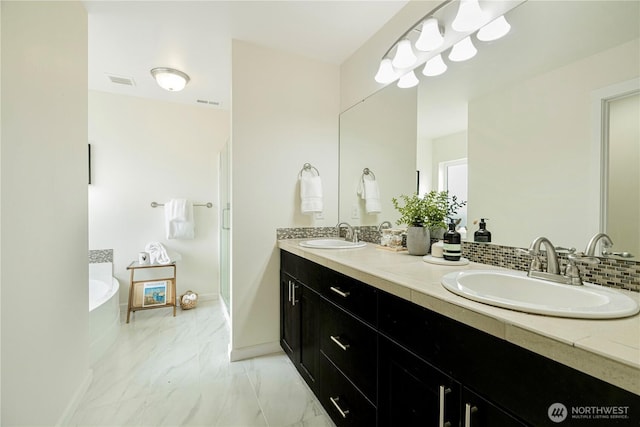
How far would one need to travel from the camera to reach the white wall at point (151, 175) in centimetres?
Result: 304

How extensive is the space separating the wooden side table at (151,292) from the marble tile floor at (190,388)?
0.44m

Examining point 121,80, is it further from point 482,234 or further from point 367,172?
point 482,234

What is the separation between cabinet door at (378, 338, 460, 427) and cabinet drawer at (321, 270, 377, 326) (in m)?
0.13

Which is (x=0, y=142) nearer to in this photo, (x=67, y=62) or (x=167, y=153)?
(x=67, y=62)

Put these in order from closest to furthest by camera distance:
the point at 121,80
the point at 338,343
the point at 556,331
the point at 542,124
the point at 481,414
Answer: the point at 556,331 < the point at 481,414 < the point at 542,124 < the point at 338,343 < the point at 121,80

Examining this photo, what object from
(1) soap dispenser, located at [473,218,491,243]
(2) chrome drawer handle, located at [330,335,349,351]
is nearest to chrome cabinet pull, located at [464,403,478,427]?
(2) chrome drawer handle, located at [330,335,349,351]

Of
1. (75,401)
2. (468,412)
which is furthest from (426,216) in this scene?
(75,401)

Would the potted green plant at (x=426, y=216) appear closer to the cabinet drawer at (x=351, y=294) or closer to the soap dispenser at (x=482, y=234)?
the soap dispenser at (x=482, y=234)

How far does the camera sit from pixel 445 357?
2.72 ft

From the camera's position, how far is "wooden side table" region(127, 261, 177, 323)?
2935 mm

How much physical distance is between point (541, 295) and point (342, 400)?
3.25 feet

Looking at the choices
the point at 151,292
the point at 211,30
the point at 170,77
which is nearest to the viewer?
the point at 211,30

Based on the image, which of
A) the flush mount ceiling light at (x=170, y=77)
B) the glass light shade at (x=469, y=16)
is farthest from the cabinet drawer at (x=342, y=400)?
the flush mount ceiling light at (x=170, y=77)

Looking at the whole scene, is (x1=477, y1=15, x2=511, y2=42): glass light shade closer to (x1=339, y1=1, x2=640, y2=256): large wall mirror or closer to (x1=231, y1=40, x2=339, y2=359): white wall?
(x1=339, y1=1, x2=640, y2=256): large wall mirror
